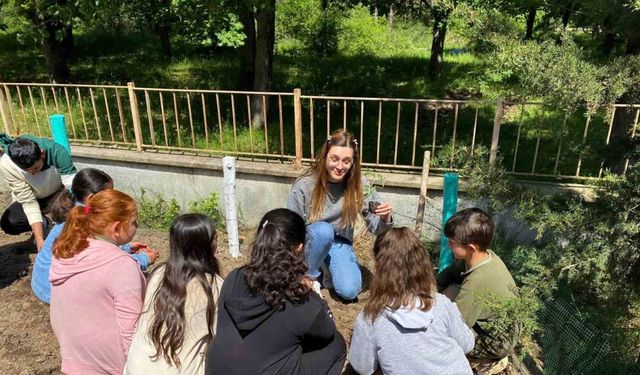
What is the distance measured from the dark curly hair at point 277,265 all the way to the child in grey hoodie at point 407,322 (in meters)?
0.36

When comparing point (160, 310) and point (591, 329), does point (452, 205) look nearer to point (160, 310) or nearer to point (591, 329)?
point (591, 329)

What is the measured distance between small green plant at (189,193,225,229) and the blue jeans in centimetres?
168

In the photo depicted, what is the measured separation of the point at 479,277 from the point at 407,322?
2.29 feet

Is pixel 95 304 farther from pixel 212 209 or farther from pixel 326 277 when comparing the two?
pixel 212 209

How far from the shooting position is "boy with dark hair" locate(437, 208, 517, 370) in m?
2.45

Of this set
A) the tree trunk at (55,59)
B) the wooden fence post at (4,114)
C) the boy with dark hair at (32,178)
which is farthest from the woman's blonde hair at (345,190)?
the tree trunk at (55,59)

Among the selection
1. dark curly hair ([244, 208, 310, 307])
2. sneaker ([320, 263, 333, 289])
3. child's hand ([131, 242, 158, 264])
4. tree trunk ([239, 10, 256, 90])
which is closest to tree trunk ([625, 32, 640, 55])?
dark curly hair ([244, 208, 310, 307])

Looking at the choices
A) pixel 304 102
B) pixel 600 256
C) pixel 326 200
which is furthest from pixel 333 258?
pixel 304 102

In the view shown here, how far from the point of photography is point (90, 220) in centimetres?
207

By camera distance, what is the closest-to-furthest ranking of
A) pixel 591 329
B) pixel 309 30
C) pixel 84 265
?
pixel 84 265, pixel 591 329, pixel 309 30

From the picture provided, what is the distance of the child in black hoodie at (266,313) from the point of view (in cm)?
184

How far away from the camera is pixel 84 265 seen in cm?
200

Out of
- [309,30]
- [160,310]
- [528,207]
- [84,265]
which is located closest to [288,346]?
[160,310]

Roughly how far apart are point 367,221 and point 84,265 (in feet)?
6.30
